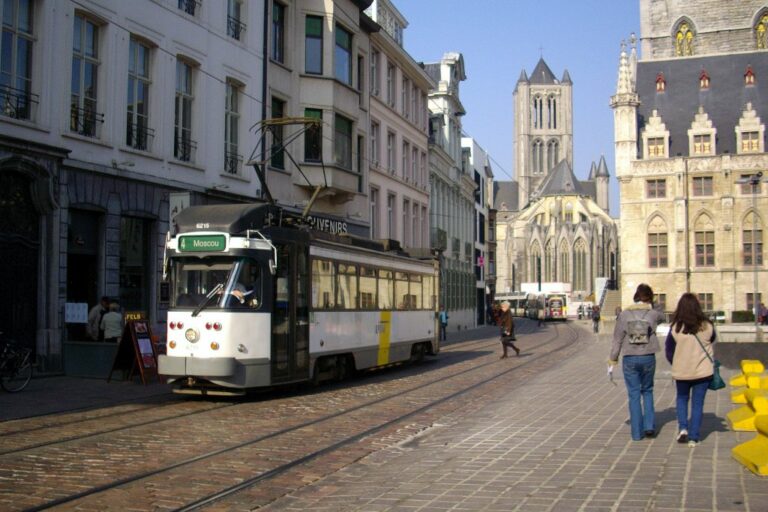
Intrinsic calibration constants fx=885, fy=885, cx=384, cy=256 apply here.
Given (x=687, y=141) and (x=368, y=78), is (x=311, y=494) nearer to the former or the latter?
(x=368, y=78)

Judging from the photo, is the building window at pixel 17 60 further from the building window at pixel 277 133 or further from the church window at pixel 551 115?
the church window at pixel 551 115

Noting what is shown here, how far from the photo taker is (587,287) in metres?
123

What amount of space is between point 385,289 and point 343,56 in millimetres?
13750

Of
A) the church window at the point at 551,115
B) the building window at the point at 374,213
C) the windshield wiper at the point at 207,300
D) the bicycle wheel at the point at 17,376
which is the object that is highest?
the church window at the point at 551,115

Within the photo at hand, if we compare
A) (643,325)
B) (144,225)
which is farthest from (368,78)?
(643,325)

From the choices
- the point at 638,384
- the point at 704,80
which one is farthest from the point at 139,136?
the point at 704,80

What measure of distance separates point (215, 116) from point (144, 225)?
4.46m

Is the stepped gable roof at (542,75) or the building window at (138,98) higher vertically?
the stepped gable roof at (542,75)

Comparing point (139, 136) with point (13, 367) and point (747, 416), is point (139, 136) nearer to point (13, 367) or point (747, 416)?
point (13, 367)

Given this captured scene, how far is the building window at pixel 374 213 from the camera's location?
37.7m

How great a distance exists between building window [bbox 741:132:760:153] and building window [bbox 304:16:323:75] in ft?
147

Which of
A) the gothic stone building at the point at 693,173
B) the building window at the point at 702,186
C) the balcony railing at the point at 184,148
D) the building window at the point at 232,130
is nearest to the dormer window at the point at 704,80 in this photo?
the gothic stone building at the point at 693,173

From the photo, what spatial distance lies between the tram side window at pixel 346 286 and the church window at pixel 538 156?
462ft

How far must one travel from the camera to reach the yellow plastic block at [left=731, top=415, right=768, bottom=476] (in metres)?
7.26
